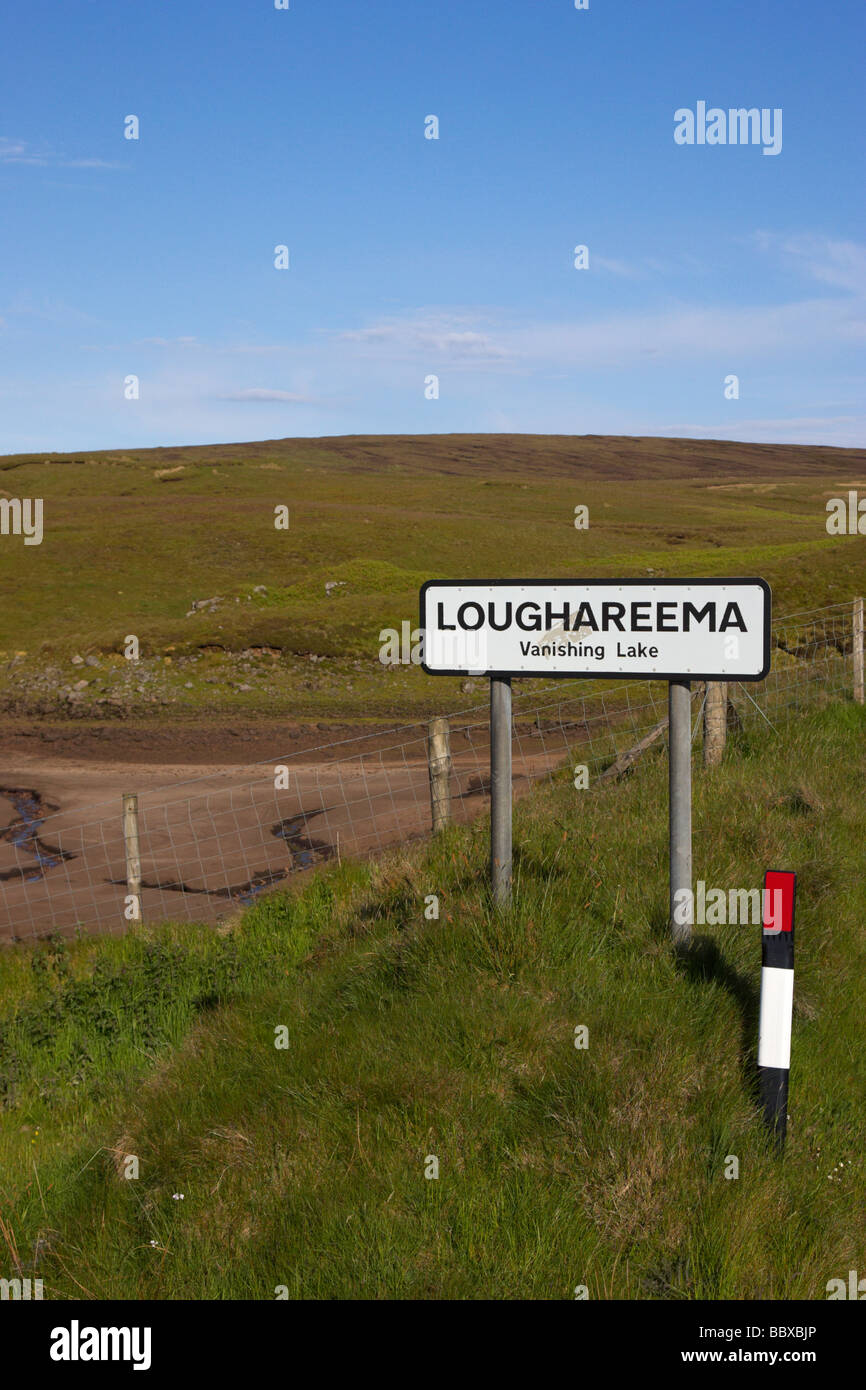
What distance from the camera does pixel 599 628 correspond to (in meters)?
5.25

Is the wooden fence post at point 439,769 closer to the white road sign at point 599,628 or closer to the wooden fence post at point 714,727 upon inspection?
the wooden fence post at point 714,727

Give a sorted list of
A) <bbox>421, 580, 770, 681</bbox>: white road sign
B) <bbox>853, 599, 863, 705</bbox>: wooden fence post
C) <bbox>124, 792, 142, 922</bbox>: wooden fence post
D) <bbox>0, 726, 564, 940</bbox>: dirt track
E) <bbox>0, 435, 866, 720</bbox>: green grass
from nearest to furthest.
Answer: <bbox>421, 580, 770, 681</bbox>: white road sign, <bbox>124, 792, 142, 922</bbox>: wooden fence post, <bbox>0, 726, 564, 940</bbox>: dirt track, <bbox>853, 599, 863, 705</bbox>: wooden fence post, <bbox>0, 435, 866, 720</bbox>: green grass

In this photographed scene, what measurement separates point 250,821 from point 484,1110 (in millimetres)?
9210

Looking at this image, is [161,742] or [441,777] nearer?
[441,777]

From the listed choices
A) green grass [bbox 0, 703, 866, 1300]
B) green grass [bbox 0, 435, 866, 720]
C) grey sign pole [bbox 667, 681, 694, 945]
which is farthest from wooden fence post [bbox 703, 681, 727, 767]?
green grass [bbox 0, 435, 866, 720]

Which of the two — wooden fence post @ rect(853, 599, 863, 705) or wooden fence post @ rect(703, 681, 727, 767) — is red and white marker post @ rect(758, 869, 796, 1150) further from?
wooden fence post @ rect(853, 599, 863, 705)

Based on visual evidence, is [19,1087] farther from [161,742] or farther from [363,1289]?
[161,742]

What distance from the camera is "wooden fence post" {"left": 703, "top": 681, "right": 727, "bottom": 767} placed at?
30.8 feet

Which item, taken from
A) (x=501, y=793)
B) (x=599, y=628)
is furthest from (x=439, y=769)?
(x=599, y=628)

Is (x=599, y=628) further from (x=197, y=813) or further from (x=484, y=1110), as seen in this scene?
(x=197, y=813)

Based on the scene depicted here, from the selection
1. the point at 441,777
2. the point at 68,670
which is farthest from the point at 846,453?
the point at 441,777

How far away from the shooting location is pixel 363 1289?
10.3ft

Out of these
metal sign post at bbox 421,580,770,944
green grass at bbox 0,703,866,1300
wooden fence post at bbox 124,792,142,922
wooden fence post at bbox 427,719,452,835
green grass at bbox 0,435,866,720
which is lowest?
green grass at bbox 0,703,866,1300

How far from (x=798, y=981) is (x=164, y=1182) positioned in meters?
2.89
